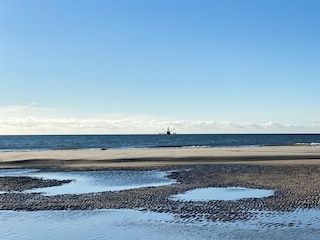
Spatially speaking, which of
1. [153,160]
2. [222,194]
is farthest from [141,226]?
[153,160]

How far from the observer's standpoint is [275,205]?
66.9 feet

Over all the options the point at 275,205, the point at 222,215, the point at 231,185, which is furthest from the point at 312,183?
the point at 222,215

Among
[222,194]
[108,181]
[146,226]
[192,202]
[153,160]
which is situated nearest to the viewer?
[146,226]

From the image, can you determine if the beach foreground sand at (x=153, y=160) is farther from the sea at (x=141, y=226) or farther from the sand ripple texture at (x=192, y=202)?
the sea at (x=141, y=226)

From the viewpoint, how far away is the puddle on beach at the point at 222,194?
2281cm

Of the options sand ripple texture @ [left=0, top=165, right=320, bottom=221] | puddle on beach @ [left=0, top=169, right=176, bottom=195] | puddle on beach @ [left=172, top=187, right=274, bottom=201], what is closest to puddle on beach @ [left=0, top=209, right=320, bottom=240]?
sand ripple texture @ [left=0, top=165, right=320, bottom=221]

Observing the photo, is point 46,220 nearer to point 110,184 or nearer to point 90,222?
point 90,222

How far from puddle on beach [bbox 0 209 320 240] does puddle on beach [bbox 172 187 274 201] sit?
4.27m

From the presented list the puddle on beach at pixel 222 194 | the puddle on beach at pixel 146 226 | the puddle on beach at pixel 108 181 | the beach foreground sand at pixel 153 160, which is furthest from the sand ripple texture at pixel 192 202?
the beach foreground sand at pixel 153 160

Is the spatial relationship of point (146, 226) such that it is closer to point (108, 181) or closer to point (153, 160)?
point (108, 181)

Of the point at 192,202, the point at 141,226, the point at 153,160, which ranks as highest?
the point at 153,160

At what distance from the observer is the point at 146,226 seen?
1678 centimetres

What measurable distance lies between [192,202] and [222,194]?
3310mm

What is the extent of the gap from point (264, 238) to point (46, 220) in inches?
362
